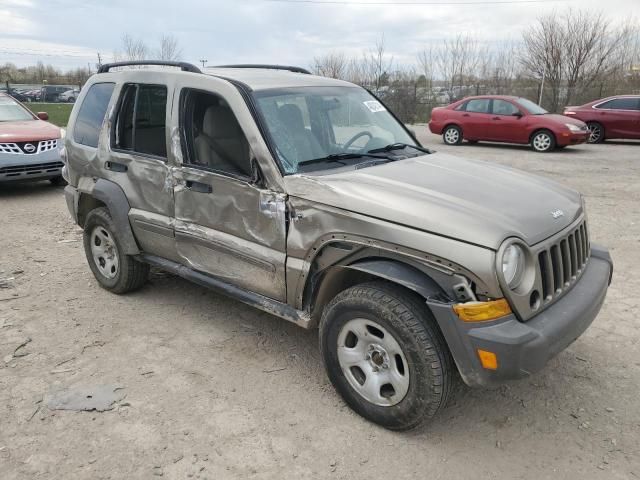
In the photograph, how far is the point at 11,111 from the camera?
31.8 ft

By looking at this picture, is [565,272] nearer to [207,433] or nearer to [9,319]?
[207,433]

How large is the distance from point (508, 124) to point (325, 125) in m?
12.1

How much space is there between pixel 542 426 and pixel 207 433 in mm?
1889

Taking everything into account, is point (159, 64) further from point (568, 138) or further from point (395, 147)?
point (568, 138)

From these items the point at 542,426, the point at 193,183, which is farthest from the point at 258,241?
the point at 542,426

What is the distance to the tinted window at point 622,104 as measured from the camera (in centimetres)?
1557

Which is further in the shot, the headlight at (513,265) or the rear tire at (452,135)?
the rear tire at (452,135)

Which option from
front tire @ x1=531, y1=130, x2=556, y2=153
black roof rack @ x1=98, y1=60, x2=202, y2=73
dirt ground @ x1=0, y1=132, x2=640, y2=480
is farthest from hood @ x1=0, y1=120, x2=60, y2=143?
front tire @ x1=531, y1=130, x2=556, y2=153

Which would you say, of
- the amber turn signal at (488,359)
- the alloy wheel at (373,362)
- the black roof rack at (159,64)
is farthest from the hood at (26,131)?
the amber turn signal at (488,359)

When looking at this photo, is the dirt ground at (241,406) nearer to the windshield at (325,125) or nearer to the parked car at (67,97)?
the windshield at (325,125)

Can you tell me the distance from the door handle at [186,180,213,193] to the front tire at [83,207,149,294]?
1086 millimetres

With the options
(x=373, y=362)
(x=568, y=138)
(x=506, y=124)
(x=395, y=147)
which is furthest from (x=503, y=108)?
(x=373, y=362)

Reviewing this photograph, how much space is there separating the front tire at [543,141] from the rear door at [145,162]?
12.4 m

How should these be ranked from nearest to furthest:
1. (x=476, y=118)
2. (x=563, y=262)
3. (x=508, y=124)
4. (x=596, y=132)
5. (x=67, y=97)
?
(x=563, y=262) → (x=508, y=124) → (x=476, y=118) → (x=596, y=132) → (x=67, y=97)
